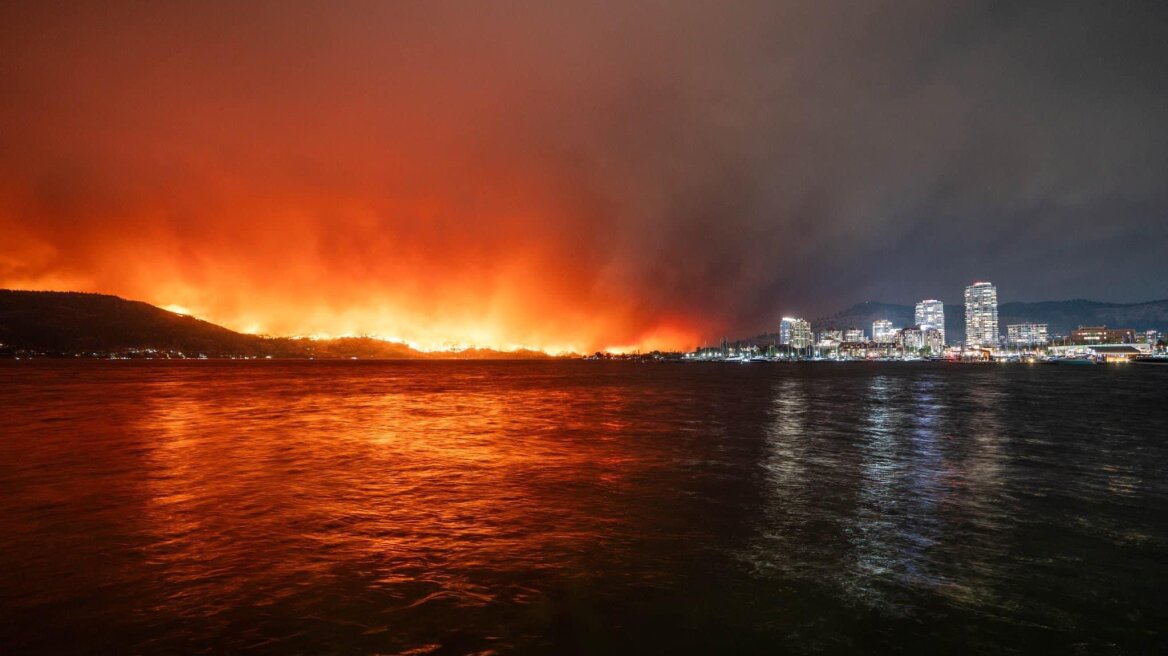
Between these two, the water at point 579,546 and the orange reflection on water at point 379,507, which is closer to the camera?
the water at point 579,546

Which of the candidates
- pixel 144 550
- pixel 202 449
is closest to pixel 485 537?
pixel 144 550

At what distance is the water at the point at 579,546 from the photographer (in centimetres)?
866

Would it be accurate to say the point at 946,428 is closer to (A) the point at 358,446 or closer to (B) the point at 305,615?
Result: (A) the point at 358,446

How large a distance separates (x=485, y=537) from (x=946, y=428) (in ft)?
103

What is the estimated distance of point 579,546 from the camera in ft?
41.0

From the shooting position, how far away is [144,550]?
12.1m

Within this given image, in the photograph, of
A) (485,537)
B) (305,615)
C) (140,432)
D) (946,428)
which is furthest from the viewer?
(946,428)

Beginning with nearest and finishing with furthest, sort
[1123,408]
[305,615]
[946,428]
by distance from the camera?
[305,615] < [946,428] < [1123,408]

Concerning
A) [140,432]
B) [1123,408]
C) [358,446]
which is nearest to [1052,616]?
[358,446]

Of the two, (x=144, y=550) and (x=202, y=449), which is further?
(x=202, y=449)

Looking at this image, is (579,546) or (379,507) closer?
(579,546)

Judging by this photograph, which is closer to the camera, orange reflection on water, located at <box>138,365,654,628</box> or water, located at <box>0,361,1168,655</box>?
water, located at <box>0,361,1168,655</box>

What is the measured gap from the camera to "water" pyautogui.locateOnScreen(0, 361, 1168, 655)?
866 centimetres

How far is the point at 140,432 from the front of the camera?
31281mm
